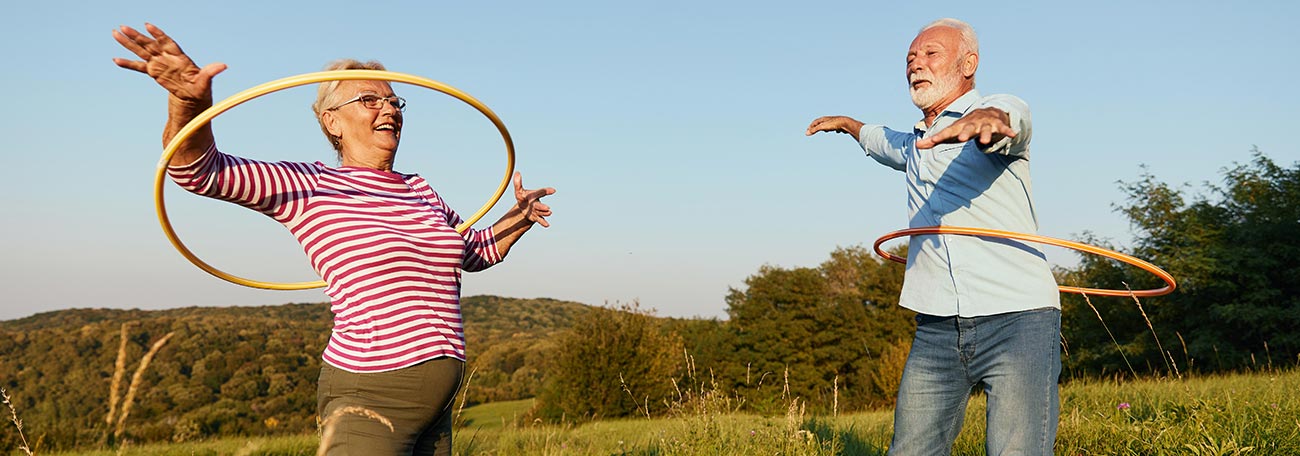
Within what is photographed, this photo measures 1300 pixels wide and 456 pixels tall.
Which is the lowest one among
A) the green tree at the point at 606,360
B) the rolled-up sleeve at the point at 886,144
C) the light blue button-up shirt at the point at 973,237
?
the green tree at the point at 606,360

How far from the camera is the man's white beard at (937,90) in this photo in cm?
349

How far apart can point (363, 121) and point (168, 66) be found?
80 cm

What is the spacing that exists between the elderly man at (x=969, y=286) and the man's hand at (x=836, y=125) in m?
0.85

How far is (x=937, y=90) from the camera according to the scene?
11.5 ft

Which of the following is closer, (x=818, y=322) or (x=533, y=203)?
(x=533, y=203)

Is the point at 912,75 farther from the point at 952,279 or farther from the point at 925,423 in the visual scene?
the point at 925,423

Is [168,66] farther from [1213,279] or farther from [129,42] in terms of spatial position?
[1213,279]

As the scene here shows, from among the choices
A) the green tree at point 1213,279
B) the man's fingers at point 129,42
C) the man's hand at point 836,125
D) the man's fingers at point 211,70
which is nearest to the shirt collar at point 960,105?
the man's hand at point 836,125

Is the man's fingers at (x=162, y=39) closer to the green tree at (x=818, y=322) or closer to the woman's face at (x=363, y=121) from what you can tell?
the woman's face at (x=363, y=121)

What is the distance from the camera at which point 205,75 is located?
7.82ft

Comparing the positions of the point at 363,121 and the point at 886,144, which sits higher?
the point at 886,144

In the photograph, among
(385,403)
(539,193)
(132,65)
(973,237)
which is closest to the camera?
(132,65)

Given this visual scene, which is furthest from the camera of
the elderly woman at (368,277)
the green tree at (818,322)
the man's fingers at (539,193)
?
the green tree at (818,322)

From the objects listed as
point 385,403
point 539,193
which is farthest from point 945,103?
point 385,403
